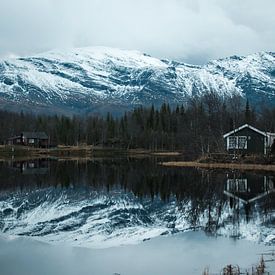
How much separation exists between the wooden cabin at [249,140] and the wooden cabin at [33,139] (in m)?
83.5

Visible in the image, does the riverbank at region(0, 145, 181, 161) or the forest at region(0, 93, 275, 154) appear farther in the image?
the forest at region(0, 93, 275, 154)

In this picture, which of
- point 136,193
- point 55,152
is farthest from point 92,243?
point 55,152

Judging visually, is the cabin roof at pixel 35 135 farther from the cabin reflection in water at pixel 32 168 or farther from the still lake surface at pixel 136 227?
the still lake surface at pixel 136 227

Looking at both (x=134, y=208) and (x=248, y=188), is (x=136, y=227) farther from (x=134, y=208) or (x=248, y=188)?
(x=248, y=188)

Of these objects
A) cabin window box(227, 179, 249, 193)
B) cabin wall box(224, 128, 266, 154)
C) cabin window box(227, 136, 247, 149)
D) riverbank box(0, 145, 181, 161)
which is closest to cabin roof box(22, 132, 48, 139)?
riverbank box(0, 145, 181, 161)

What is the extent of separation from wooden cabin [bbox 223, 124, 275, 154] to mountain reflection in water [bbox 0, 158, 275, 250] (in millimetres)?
26946

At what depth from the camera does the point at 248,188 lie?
3869cm

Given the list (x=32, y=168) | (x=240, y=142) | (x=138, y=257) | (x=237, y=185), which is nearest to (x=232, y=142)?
(x=240, y=142)

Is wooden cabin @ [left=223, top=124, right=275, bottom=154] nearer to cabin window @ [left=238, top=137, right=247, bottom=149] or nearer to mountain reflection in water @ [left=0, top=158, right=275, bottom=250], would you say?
cabin window @ [left=238, top=137, right=247, bottom=149]

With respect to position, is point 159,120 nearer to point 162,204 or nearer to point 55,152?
point 55,152

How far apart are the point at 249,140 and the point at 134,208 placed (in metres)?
47.3

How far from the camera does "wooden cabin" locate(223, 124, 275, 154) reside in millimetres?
74375

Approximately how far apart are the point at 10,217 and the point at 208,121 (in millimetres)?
59865

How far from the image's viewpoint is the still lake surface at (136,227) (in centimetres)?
1714
